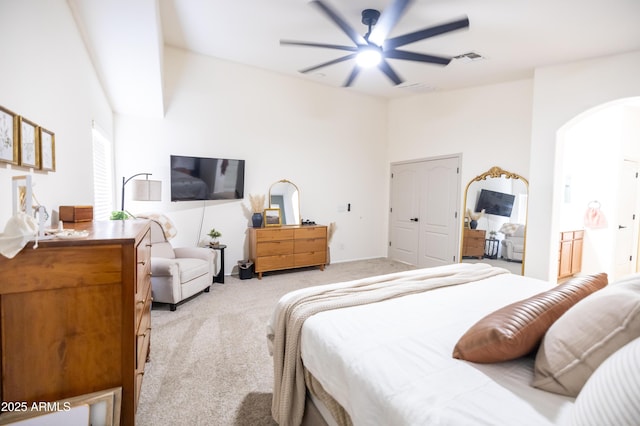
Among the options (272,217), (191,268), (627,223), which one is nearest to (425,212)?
(272,217)

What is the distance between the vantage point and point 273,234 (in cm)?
469

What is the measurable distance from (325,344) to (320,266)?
4005mm

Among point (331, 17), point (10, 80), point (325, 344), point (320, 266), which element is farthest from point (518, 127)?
point (10, 80)

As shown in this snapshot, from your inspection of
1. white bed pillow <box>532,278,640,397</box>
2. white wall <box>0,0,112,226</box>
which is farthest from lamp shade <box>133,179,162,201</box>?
white bed pillow <box>532,278,640,397</box>

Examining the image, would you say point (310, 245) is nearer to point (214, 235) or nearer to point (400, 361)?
point (214, 235)

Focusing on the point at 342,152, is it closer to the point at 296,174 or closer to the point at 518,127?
the point at 296,174

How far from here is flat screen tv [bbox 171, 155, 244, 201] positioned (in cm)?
427

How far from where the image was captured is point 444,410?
88 centimetres

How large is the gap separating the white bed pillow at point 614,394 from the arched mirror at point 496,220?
13.2ft

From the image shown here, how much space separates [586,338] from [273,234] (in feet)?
13.3

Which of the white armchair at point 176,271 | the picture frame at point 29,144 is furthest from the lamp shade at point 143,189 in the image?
the picture frame at point 29,144

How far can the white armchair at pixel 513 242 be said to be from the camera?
4.32m

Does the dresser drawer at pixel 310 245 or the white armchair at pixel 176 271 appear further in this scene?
the dresser drawer at pixel 310 245

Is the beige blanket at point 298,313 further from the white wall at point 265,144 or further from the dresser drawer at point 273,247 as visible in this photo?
the white wall at point 265,144
